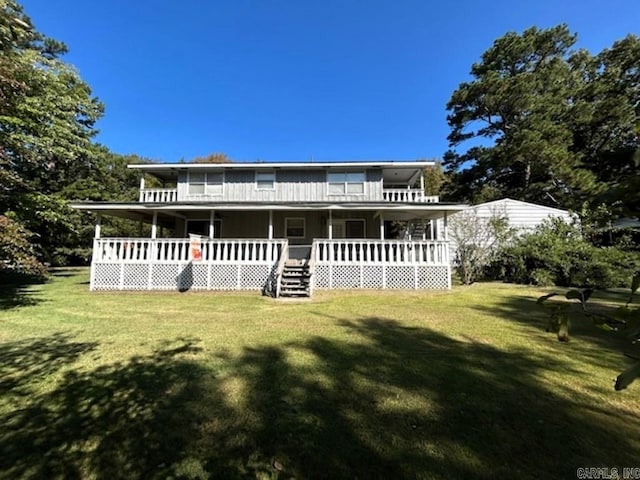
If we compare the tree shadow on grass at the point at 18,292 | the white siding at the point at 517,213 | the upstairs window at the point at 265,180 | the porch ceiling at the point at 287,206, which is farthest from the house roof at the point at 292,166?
the tree shadow on grass at the point at 18,292

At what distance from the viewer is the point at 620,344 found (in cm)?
589

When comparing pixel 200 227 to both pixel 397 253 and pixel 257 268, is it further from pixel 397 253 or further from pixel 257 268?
pixel 397 253

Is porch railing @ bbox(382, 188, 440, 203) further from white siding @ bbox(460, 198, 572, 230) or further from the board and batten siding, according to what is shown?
white siding @ bbox(460, 198, 572, 230)

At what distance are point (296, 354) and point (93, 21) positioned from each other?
59.6ft

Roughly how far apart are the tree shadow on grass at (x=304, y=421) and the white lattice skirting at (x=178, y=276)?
26.1 feet

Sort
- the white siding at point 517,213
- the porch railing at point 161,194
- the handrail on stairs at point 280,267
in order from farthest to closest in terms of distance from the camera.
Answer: the white siding at point 517,213, the porch railing at point 161,194, the handrail on stairs at point 280,267

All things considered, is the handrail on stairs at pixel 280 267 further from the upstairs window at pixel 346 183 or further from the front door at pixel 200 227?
the front door at pixel 200 227

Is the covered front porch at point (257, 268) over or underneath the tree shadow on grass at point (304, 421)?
over

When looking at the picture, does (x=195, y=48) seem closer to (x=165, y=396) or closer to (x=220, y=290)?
(x=220, y=290)

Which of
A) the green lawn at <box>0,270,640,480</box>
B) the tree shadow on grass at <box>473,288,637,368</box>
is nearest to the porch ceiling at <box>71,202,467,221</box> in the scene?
the tree shadow on grass at <box>473,288,637,368</box>

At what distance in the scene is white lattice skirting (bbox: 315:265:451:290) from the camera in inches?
514

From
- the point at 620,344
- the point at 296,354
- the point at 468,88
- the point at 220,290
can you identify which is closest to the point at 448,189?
the point at 468,88

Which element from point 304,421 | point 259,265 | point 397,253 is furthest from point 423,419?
point 259,265

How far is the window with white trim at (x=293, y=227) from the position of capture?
58.0ft
